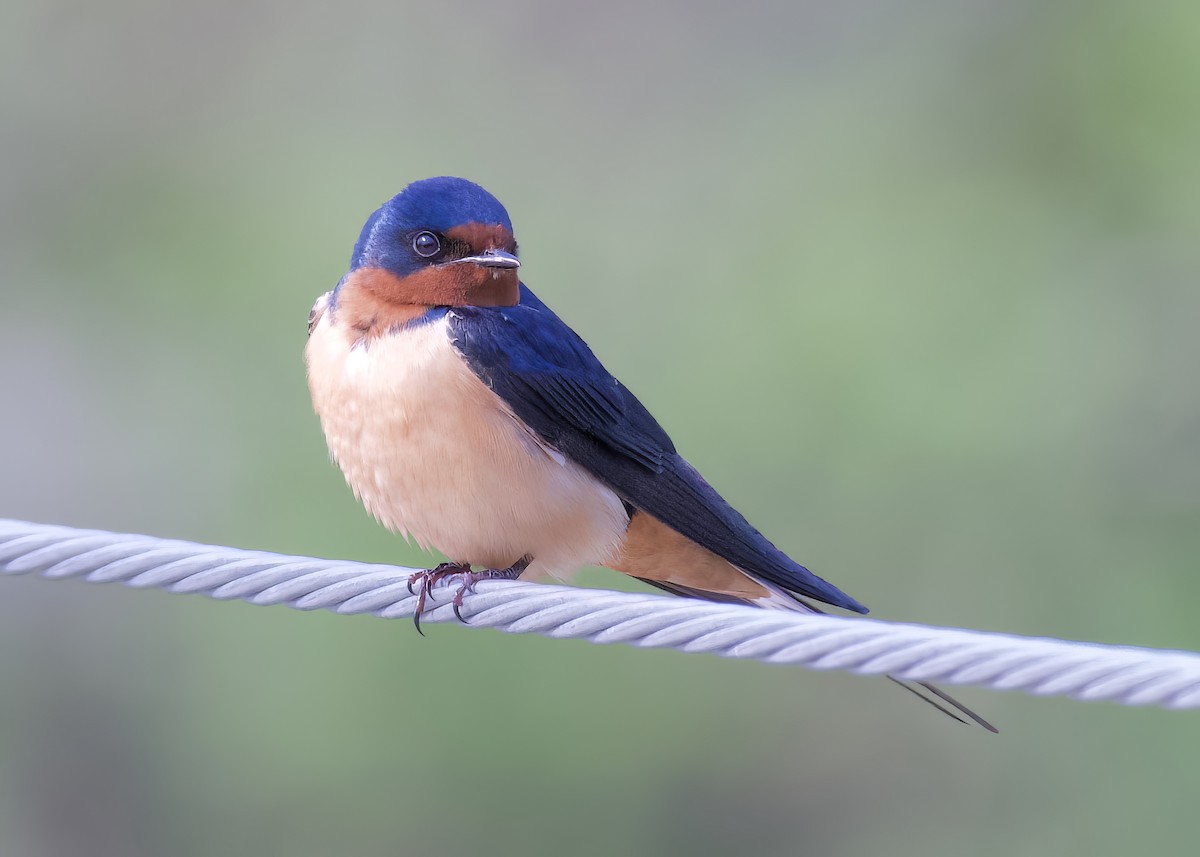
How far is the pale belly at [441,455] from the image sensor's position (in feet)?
5.48

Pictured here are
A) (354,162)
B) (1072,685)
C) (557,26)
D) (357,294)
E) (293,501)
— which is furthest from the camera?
(557,26)

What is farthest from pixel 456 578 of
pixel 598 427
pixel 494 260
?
pixel 494 260

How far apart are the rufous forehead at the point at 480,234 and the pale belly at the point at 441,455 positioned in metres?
0.12

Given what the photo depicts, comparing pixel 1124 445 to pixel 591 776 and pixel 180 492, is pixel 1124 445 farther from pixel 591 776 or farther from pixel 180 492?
pixel 180 492

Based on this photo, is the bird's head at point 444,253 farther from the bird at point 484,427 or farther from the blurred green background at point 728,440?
the blurred green background at point 728,440

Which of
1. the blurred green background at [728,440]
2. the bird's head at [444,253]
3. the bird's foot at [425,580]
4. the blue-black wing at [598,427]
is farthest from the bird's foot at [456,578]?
the blurred green background at [728,440]

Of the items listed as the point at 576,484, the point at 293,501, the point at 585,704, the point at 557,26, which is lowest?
the point at 585,704

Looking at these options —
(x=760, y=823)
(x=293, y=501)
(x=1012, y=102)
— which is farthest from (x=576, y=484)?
(x=1012, y=102)

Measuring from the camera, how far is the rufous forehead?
5.71 ft

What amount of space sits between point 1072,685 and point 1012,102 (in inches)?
139

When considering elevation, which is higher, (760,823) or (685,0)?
(685,0)

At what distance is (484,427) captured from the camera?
1.71 m

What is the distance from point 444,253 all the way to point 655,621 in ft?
2.63

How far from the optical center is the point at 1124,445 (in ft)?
11.9
